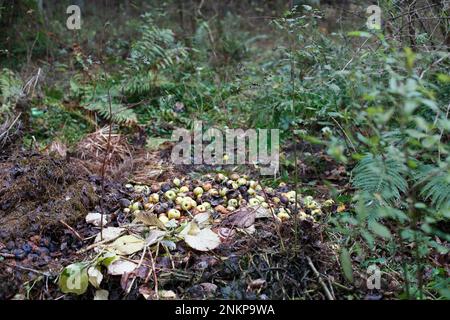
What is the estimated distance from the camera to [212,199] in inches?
128

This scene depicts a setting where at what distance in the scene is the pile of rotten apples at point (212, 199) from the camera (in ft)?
9.98

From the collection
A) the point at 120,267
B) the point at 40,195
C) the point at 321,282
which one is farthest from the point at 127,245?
the point at 321,282

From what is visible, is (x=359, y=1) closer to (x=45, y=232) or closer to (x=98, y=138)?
(x=98, y=138)

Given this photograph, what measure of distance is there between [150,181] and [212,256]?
4.14 ft

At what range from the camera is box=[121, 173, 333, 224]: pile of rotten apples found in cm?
304

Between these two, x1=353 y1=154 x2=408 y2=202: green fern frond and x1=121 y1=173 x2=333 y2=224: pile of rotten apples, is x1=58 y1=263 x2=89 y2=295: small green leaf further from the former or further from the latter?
x1=353 y1=154 x2=408 y2=202: green fern frond

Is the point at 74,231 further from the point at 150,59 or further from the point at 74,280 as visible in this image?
the point at 150,59

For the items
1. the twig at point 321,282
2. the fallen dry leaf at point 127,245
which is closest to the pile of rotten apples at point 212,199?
the fallen dry leaf at point 127,245

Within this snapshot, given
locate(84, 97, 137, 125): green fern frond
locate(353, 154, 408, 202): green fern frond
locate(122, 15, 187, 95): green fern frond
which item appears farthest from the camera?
locate(122, 15, 187, 95): green fern frond

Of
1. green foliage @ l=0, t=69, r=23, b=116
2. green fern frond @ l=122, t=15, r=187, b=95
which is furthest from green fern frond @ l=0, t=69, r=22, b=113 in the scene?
green fern frond @ l=122, t=15, r=187, b=95

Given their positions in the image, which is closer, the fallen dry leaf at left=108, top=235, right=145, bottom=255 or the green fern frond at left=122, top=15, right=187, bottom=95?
the fallen dry leaf at left=108, top=235, right=145, bottom=255

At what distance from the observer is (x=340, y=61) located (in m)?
3.96

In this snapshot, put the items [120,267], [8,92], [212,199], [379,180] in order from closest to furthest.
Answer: [120,267] < [379,180] < [212,199] < [8,92]
